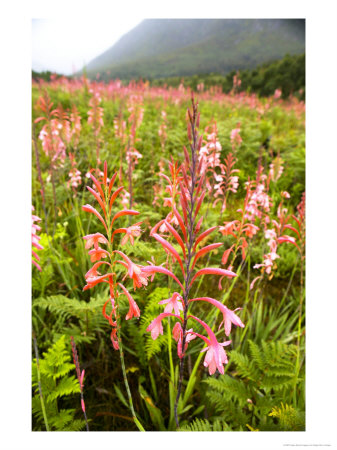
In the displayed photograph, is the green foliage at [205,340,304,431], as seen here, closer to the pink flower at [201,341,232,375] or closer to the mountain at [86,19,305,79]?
the pink flower at [201,341,232,375]

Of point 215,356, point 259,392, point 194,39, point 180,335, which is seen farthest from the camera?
point 194,39

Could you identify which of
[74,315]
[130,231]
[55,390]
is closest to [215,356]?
[130,231]

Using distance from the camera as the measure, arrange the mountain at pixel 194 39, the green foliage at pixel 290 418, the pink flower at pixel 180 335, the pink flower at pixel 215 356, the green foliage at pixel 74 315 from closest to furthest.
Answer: the pink flower at pixel 215 356, the pink flower at pixel 180 335, the green foliage at pixel 290 418, the green foliage at pixel 74 315, the mountain at pixel 194 39

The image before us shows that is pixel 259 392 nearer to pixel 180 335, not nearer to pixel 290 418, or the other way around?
pixel 290 418

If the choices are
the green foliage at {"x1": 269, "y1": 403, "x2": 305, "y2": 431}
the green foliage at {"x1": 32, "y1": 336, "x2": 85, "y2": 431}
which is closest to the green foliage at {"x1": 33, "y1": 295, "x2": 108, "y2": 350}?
the green foliage at {"x1": 32, "y1": 336, "x2": 85, "y2": 431}

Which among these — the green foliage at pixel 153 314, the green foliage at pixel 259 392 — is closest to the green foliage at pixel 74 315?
the green foliage at pixel 153 314

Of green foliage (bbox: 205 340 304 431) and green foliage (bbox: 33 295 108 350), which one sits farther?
green foliage (bbox: 33 295 108 350)

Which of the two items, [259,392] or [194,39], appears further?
[194,39]

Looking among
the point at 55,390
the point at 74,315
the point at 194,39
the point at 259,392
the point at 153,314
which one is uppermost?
the point at 194,39

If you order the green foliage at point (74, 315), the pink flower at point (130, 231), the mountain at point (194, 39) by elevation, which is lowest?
the green foliage at point (74, 315)

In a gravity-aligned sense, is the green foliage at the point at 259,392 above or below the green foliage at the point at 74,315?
below

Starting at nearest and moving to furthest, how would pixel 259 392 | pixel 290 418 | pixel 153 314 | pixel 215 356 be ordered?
1. pixel 215 356
2. pixel 290 418
3. pixel 153 314
4. pixel 259 392
